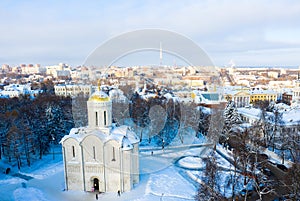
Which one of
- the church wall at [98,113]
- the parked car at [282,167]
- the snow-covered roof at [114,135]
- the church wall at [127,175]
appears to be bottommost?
the parked car at [282,167]

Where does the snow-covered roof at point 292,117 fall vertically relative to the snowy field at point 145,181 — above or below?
above

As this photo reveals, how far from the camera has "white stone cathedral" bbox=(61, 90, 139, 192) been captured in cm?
859

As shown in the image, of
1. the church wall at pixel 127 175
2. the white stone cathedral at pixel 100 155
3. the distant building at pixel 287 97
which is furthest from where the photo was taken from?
the distant building at pixel 287 97

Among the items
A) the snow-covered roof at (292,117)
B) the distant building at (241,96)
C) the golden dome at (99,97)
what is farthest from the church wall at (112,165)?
the distant building at (241,96)

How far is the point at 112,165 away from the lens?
883cm

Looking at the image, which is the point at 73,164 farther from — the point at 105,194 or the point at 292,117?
the point at 292,117

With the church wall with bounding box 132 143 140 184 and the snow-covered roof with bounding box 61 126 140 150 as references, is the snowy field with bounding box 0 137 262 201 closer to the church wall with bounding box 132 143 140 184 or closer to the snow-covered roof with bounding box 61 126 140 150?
the church wall with bounding box 132 143 140 184

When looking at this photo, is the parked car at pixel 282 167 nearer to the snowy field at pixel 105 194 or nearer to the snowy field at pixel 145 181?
the snowy field at pixel 145 181

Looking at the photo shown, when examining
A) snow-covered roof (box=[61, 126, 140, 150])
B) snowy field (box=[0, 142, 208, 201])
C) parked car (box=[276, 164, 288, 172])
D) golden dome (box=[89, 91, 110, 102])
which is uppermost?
golden dome (box=[89, 91, 110, 102])

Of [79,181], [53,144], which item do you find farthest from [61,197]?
[53,144]

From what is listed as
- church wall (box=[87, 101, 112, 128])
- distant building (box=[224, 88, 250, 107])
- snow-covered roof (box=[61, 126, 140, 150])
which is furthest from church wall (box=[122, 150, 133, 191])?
distant building (box=[224, 88, 250, 107])

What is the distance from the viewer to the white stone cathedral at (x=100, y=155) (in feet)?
28.2

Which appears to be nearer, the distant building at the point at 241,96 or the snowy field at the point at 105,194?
the snowy field at the point at 105,194

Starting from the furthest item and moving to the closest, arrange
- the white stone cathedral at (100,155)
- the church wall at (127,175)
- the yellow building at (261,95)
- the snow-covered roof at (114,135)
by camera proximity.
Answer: the yellow building at (261,95) < the church wall at (127,175) < the white stone cathedral at (100,155) < the snow-covered roof at (114,135)
